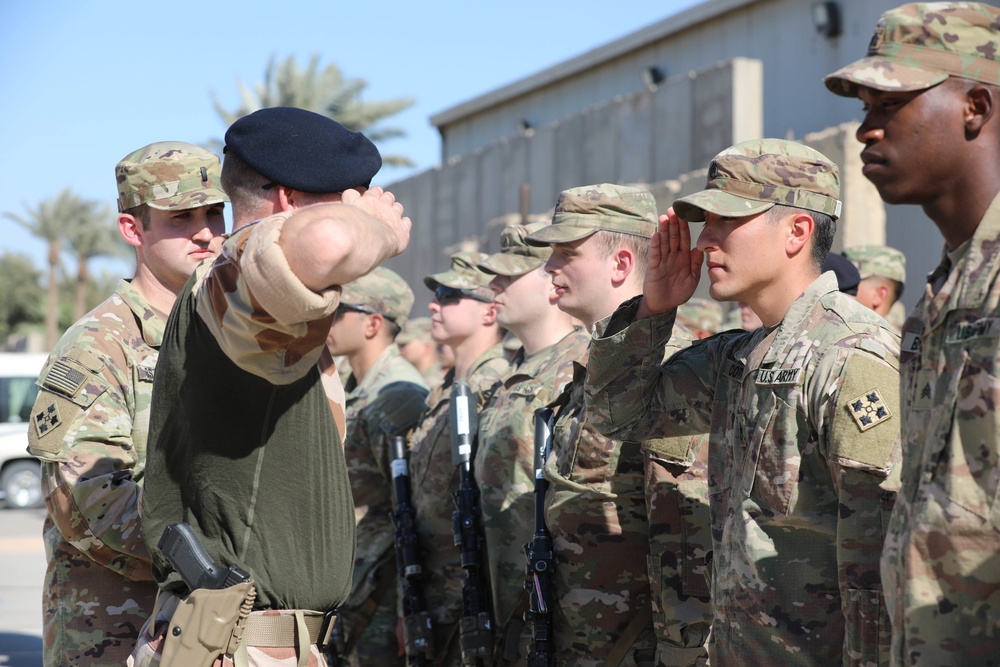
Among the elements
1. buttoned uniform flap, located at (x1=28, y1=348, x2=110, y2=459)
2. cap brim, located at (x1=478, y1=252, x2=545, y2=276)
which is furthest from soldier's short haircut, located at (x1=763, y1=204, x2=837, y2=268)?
buttoned uniform flap, located at (x1=28, y1=348, x2=110, y2=459)

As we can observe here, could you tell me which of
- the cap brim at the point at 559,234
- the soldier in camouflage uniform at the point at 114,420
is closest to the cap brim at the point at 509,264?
the cap brim at the point at 559,234

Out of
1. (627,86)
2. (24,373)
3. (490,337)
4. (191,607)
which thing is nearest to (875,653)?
(191,607)

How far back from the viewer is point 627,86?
23125 millimetres

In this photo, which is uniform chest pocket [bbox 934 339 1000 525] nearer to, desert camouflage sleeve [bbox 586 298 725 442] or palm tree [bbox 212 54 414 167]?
desert camouflage sleeve [bbox 586 298 725 442]

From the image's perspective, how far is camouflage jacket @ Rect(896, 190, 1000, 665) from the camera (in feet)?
7.09

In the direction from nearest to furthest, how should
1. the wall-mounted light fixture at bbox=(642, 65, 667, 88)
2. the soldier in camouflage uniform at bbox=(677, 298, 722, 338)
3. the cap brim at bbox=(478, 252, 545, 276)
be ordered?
the cap brim at bbox=(478, 252, 545, 276)
the soldier in camouflage uniform at bbox=(677, 298, 722, 338)
the wall-mounted light fixture at bbox=(642, 65, 667, 88)

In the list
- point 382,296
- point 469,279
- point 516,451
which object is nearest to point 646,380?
point 516,451

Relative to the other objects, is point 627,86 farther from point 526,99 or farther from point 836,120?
point 836,120

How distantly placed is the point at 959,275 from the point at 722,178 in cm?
114

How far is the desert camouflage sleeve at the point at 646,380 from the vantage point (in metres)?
3.61

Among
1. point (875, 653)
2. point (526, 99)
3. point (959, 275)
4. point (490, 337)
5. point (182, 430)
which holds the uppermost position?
point (959, 275)

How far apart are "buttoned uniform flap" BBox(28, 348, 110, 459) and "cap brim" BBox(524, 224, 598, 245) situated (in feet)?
5.38

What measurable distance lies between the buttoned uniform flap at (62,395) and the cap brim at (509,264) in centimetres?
198

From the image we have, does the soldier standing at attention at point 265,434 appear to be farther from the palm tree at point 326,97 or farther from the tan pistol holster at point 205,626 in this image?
the palm tree at point 326,97
